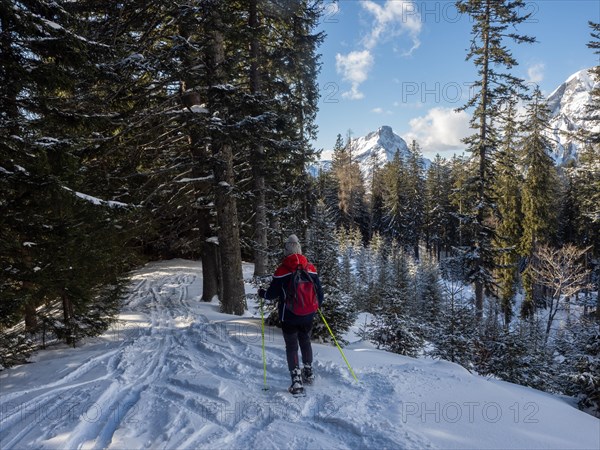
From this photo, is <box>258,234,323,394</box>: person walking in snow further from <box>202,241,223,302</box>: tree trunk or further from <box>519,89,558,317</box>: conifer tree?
<box>519,89,558,317</box>: conifer tree

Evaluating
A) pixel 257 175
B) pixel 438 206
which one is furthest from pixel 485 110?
pixel 438 206

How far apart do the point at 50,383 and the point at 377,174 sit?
63732 millimetres

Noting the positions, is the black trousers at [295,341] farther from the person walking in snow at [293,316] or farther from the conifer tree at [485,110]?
the conifer tree at [485,110]

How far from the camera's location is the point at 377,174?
6488 cm

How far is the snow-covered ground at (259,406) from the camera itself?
11.5ft

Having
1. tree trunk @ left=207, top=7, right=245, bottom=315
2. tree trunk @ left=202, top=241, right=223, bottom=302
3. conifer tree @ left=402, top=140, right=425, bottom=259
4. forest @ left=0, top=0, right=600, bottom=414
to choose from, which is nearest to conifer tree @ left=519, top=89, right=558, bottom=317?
forest @ left=0, top=0, right=600, bottom=414

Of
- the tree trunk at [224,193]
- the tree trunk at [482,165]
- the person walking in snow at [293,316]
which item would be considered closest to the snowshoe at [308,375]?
the person walking in snow at [293,316]

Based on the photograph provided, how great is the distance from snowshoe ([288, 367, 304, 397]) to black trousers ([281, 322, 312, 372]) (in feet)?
0.28

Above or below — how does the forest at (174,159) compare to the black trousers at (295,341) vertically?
above

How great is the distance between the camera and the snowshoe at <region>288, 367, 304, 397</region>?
4477 millimetres

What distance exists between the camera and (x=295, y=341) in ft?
15.6

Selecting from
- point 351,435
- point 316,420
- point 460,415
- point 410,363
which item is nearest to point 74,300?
point 316,420

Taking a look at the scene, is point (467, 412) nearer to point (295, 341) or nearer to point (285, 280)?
point (295, 341)

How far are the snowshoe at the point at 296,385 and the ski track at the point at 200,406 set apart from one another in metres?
0.10
